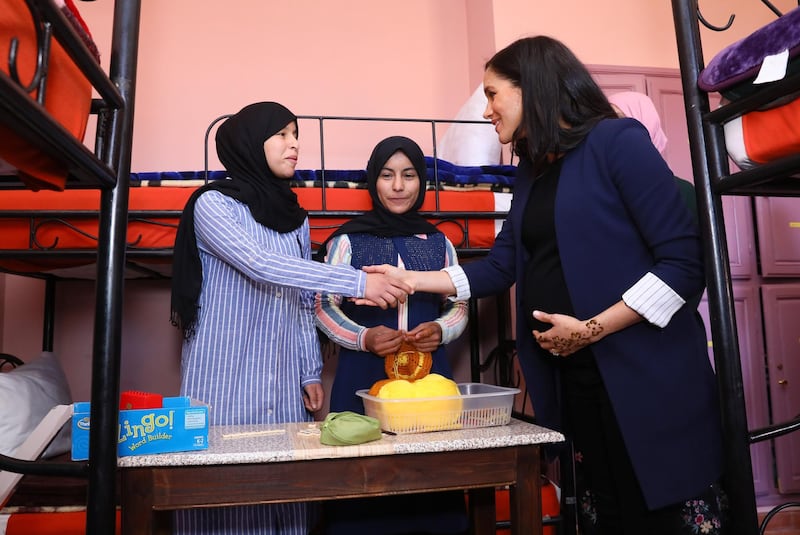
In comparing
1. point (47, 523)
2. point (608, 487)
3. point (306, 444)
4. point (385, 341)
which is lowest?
point (47, 523)

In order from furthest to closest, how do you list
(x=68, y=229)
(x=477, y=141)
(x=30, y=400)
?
(x=477, y=141), (x=30, y=400), (x=68, y=229)

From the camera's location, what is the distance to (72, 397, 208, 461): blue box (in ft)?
3.55

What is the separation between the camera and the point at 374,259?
1988 mm

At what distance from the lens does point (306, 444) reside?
115cm

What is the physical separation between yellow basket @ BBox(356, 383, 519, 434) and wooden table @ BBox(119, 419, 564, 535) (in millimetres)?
30

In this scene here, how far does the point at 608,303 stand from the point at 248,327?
35.9 inches

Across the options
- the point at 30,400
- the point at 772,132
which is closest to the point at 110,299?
the point at 772,132

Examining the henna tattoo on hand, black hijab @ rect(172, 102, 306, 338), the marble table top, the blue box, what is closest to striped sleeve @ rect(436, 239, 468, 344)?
black hijab @ rect(172, 102, 306, 338)

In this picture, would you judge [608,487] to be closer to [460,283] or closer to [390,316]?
[460,283]

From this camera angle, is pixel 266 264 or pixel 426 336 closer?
pixel 266 264

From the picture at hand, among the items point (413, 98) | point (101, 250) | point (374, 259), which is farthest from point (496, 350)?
point (101, 250)

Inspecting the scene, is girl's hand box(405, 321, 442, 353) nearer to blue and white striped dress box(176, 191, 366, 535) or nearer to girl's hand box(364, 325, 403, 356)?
girl's hand box(364, 325, 403, 356)

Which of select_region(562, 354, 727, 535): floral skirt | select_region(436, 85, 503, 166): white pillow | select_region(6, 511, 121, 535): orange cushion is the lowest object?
select_region(6, 511, 121, 535): orange cushion

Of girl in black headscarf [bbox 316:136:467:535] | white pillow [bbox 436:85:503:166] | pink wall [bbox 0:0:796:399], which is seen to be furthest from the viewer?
pink wall [bbox 0:0:796:399]
